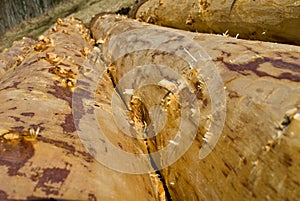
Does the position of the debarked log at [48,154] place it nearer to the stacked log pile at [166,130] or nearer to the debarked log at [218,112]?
the stacked log pile at [166,130]

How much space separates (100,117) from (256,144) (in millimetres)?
1141

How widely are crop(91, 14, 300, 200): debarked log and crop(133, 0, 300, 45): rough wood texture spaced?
1.89 ft

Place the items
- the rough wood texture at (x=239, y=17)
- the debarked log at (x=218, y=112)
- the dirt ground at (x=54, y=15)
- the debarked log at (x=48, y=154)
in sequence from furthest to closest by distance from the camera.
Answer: the dirt ground at (x=54, y=15) < the rough wood texture at (x=239, y=17) < the debarked log at (x=48, y=154) < the debarked log at (x=218, y=112)

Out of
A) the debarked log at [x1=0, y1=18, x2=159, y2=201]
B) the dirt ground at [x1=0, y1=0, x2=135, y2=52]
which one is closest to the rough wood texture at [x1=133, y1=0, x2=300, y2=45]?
the debarked log at [x1=0, y1=18, x2=159, y2=201]

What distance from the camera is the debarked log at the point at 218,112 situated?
1.40 m

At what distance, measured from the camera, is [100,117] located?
92.0 inches

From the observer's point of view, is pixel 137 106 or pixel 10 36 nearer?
pixel 137 106

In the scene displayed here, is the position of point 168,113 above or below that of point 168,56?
below

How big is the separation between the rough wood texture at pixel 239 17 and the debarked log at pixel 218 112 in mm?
575

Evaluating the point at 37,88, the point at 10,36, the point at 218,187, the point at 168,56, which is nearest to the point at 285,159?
the point at 218,187

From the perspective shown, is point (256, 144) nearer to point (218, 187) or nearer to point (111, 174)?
point (218, 187)

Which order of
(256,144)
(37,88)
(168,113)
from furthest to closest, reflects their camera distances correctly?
(37,88)
(168,113)
(256,144)

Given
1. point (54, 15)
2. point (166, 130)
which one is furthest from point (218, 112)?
point (54, 15)

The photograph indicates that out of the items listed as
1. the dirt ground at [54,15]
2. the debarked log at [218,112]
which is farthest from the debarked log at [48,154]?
the dirt ground at [54,15]
